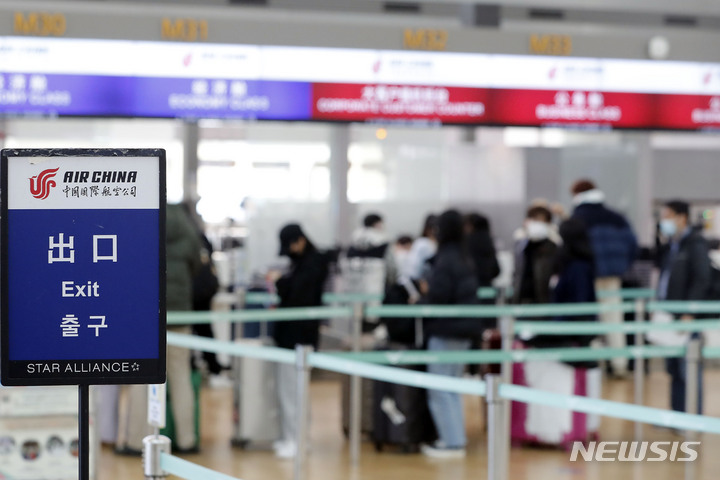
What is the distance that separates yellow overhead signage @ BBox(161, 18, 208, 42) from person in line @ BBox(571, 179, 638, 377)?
139 inches

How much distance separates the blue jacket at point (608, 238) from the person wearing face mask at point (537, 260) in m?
0.90

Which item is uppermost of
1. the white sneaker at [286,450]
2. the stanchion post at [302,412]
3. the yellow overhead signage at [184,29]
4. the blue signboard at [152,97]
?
the yellow overhead signage at [184,29]

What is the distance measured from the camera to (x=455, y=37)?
26.4 feet

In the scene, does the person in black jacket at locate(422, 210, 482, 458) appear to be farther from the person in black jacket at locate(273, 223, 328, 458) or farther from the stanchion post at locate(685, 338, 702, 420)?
the stanchion post at locate(685, 338, 702, 420)

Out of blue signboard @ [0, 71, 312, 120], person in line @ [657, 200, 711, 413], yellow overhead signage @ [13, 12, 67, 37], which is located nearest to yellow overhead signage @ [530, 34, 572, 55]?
person in line @ [657, 200, 711, 413]

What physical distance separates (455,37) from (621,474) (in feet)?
11.7

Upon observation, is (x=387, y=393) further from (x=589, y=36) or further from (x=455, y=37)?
(x=589, y=36)

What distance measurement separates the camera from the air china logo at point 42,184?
245 centimetres

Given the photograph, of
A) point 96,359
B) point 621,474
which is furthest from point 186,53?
point 96,359

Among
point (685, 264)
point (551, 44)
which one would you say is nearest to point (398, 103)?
point (551, 44)

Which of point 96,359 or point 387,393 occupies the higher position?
point 96,359

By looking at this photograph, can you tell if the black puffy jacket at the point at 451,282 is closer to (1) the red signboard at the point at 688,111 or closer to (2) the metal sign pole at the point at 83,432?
(1) the red signboard at the point at 688,111

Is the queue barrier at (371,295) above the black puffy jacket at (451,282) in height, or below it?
below

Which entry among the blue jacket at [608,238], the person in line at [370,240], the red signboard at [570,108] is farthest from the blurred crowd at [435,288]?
the blue jacket at [608,238]
